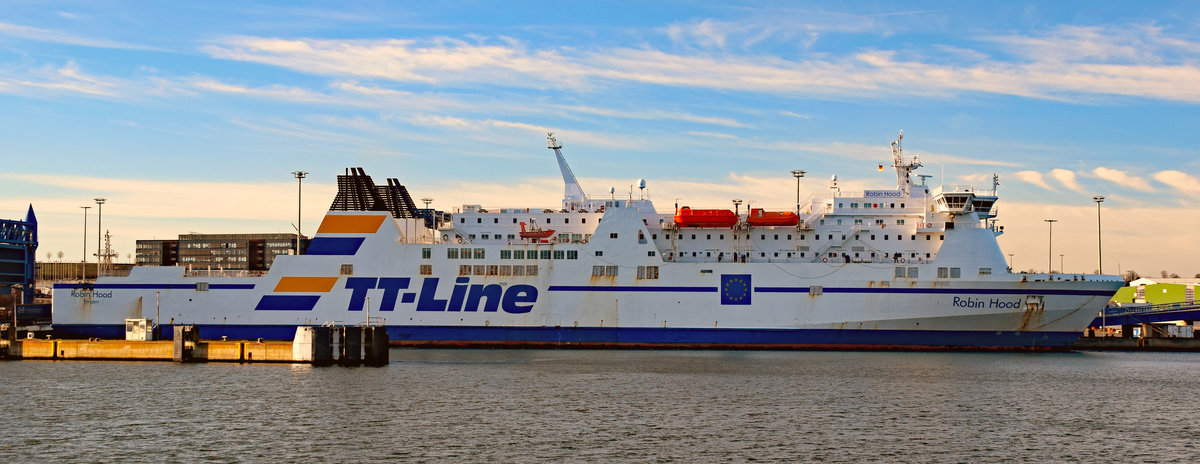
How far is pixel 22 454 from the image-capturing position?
19.0 m

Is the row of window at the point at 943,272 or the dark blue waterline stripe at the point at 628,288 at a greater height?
the row of window at the point at 943,272

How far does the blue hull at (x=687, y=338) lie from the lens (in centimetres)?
3962

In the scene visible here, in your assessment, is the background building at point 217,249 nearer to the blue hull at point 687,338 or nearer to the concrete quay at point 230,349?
the blue hull at point 687,338

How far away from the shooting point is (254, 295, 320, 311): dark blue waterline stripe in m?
41.6

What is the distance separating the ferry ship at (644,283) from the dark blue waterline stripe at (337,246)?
5 cm

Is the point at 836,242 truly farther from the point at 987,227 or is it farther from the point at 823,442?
the point at 823,442

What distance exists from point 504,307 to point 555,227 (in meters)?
4.06

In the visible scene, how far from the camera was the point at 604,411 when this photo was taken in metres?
24.4

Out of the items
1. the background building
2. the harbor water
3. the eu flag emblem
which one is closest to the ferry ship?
the eu flag emblem

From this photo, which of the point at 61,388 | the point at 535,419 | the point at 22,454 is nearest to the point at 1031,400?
the point at 535,419

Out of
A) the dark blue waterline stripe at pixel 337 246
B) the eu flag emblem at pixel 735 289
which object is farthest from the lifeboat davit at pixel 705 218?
the dark blue waterline stripe at pixel 337 246

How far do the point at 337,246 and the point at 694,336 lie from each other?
47.8 feet

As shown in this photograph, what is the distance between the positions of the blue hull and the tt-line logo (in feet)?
2.73

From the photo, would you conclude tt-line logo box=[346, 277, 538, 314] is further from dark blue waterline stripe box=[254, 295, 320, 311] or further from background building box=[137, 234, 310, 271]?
background building box=[137, 234, 310, 271]
